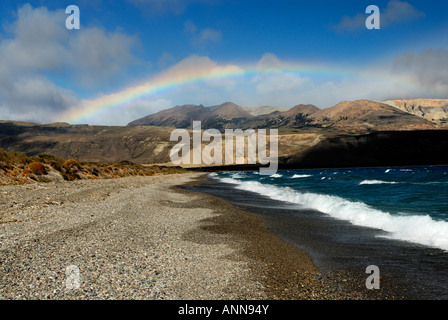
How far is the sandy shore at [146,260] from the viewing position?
6.23 m

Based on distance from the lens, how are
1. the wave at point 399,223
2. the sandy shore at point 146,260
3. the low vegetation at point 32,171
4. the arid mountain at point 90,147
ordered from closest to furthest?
the sandy shore at point 146,260 < the wave at point 399,223 < the low vegetation at point 32,171 < the arid mountain at point 90,147

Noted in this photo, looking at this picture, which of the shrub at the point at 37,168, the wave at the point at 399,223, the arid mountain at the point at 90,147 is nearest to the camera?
the wave at the point at 399,223

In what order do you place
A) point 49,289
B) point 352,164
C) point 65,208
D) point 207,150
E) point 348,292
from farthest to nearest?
point 207,150, point 352,164, point 65,208, point 348,292, point 49,289

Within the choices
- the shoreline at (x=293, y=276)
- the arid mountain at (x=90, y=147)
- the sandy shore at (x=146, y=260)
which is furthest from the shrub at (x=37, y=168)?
the arid mountain at (x=90, y=147)

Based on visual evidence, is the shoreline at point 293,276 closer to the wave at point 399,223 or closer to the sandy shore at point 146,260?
the sandy shore at point 146,260

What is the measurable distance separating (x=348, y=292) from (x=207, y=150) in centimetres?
16833

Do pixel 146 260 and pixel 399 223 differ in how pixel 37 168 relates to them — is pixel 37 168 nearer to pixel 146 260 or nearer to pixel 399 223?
pixel 146 260

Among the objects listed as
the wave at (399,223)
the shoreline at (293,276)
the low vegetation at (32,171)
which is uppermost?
the low vegetation at (32,171)

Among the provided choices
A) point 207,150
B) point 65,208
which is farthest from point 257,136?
point 65,208

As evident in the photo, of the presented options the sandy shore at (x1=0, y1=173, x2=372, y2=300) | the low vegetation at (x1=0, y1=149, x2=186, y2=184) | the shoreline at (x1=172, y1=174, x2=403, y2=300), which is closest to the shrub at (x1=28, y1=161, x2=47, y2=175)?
the low vegetation at (x1=0, y1=149, x2=186, y2=184)

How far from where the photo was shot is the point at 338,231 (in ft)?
44.5

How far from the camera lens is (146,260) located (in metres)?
8.27

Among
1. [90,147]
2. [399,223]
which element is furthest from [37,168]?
[90,147]
